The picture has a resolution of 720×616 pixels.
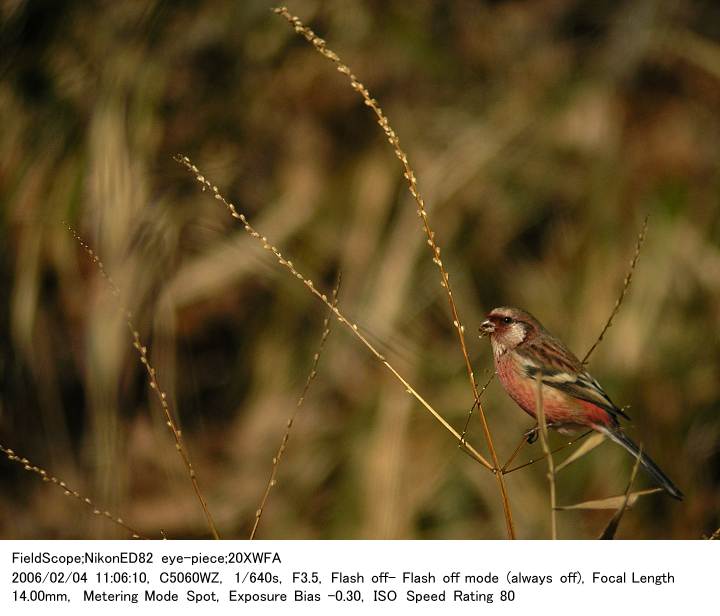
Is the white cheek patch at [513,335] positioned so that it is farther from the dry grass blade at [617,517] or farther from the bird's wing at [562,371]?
the dry grass blade at [617,517]

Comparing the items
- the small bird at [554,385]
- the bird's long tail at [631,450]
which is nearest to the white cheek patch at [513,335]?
the small bird at [554,385]

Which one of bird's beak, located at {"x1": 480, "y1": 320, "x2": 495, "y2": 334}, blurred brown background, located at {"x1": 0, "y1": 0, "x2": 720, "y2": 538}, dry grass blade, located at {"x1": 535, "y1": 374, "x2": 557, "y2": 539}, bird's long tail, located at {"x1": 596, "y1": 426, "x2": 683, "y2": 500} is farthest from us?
blurred brown background, located at {"x1": 0, "y1": 0, "x2": 720, "y2": 538}

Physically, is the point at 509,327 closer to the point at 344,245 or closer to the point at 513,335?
the point at 513,335

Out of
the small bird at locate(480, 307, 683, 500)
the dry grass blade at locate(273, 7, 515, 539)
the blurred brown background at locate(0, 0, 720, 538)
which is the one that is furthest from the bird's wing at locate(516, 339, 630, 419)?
the blurred brown background at locate(0, 0, 720, 538)

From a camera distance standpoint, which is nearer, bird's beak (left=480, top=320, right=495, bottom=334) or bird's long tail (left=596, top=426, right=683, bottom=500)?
bird's long tail (left=596, top=426, right=683, bottom=500)

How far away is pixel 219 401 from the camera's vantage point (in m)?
2.69

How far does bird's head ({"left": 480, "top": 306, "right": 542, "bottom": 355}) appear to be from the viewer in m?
0.88

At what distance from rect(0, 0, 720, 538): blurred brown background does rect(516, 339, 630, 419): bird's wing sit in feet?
2.26

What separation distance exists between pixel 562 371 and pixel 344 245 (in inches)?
66.2

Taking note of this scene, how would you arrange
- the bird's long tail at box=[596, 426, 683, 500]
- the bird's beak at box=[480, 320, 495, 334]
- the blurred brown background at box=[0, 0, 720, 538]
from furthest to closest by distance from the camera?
the blurred brown background at box=[0, 0, 720, 538] < the bird's beak at box=[480, 320, 495, 334] < the bird's long tail at box=[596, 426, 683, 500]

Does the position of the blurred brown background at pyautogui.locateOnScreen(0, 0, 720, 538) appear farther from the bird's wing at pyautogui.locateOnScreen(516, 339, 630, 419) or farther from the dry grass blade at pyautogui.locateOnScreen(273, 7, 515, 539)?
the dry grass blade at pyautogui.locateOnScreen(273, 7, 515, 539)

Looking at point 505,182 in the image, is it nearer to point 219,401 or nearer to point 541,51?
point 541,51

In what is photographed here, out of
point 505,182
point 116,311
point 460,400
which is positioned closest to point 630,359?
point 460,400

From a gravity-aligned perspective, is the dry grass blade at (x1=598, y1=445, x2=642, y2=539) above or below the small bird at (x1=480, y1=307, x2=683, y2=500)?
below
